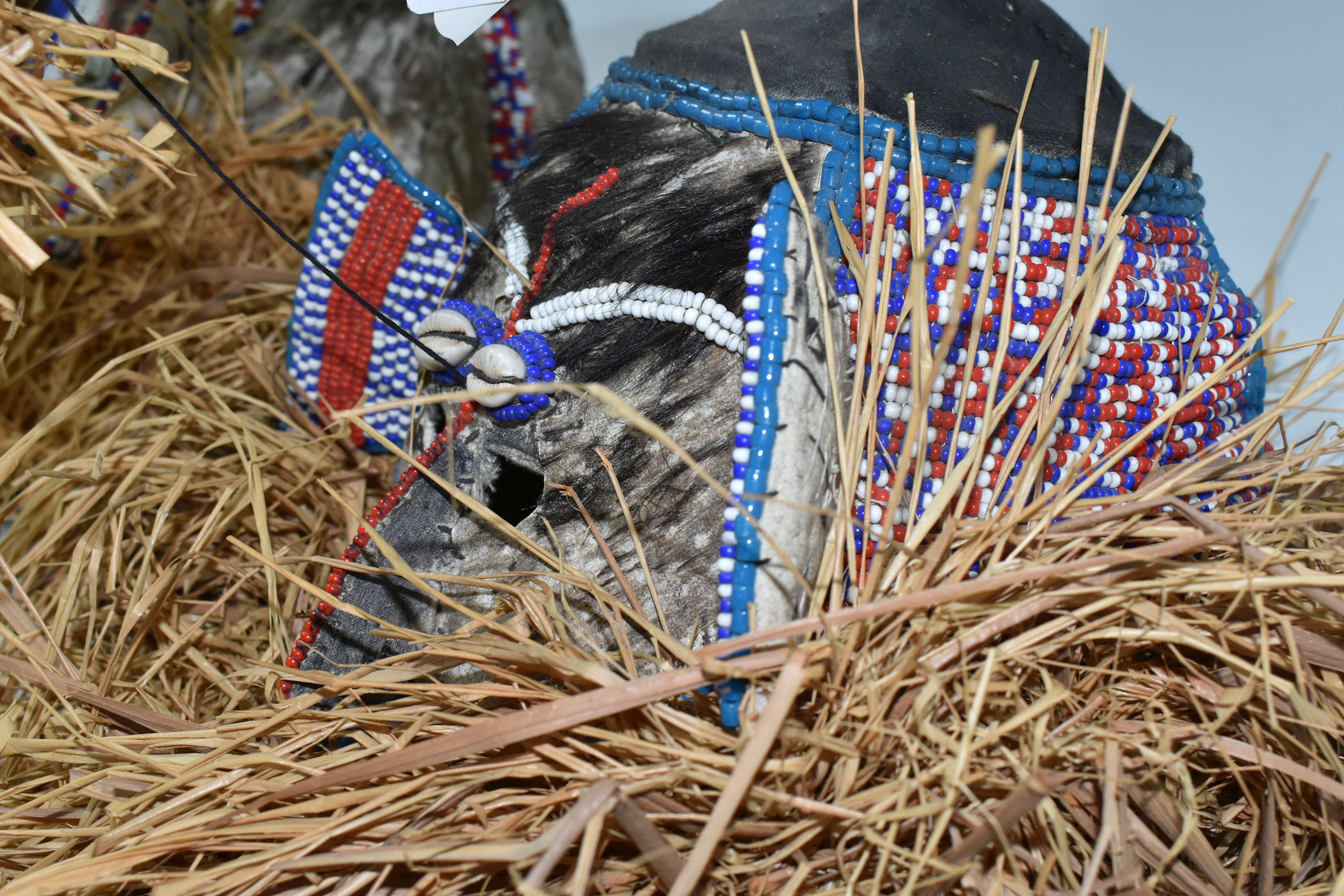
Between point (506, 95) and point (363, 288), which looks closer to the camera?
point (363, 288)

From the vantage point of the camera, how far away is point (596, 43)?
1.87 m

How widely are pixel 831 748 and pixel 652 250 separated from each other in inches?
20.2

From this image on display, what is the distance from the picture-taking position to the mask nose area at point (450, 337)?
0.96 m

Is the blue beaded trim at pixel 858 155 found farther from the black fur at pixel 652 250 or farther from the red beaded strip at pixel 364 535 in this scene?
the red beaded strip at pixel 364 535

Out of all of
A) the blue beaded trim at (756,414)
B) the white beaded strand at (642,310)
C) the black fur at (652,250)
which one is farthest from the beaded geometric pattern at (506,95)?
the blue beaded trim at (756,414)

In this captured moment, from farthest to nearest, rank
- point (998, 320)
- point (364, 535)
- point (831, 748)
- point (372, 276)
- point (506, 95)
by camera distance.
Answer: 1. point (506, 95)
2. point (372, 276)
3. point (364, 535)
4. point (998, 320)
5. point (831, 748)

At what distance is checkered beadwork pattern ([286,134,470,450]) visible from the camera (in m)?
1.14

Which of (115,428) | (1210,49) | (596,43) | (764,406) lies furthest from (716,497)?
(596,43)

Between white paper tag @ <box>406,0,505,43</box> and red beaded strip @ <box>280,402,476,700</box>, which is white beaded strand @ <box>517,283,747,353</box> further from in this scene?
white paper tag @ <box>406,0,505,43</box>

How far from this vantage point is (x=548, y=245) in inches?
38.5

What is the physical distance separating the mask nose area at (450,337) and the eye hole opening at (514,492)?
0.39 ft

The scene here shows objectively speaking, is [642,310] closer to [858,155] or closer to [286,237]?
[858,155]

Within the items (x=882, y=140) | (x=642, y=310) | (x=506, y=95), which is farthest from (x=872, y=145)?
(x=506, y=95)

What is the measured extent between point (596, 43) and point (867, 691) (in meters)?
1.59
